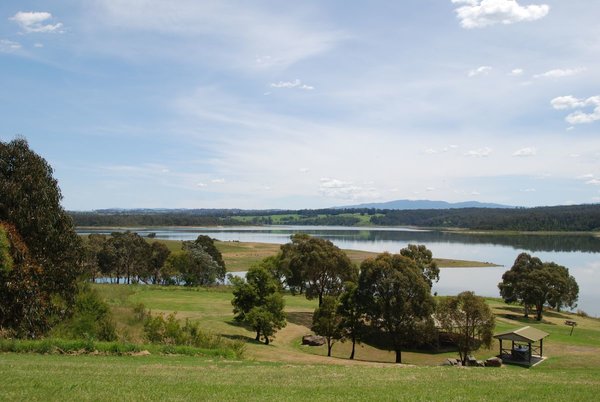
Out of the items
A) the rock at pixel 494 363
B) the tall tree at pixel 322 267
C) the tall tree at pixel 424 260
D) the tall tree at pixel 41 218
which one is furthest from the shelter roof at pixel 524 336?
the tall tree at pixel 41 218

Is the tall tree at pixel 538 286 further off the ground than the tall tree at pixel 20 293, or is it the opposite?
the tall tree at pixel 20 293

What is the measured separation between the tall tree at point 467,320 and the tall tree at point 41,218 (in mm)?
21210

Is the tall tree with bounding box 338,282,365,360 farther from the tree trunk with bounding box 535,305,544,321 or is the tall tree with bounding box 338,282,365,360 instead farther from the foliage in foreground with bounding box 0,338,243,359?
the tree trunk with bounding box 535,305,544,321

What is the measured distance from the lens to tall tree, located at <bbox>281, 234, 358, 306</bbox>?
143 ft

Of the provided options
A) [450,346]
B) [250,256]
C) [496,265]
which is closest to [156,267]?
[250,256]

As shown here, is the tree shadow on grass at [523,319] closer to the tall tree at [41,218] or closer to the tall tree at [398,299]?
the tall tree at [398,299]

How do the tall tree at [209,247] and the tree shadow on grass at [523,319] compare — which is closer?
the tree shadow on grass at [523,319]

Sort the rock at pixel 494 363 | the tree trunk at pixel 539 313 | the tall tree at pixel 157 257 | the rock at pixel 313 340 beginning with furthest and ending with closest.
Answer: the tall tree at pixel 157 257, the tree trunk at pixel 539 313, the rock at pixel 313 340, the rock at pixel 494 363

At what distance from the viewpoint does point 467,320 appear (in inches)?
1149

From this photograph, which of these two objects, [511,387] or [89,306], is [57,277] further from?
[511,387]

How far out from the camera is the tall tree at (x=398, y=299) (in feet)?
96.3

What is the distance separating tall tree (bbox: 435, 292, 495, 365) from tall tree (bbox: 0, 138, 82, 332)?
2121 centimetres

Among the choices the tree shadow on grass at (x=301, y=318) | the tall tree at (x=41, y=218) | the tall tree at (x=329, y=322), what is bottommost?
the tree shadow on grass at (x=301, y=318)

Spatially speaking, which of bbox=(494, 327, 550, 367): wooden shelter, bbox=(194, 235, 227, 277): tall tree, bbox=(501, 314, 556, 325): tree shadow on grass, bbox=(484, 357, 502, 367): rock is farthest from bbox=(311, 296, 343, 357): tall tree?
bbox=(194, 235, 227, 277): tall tree
